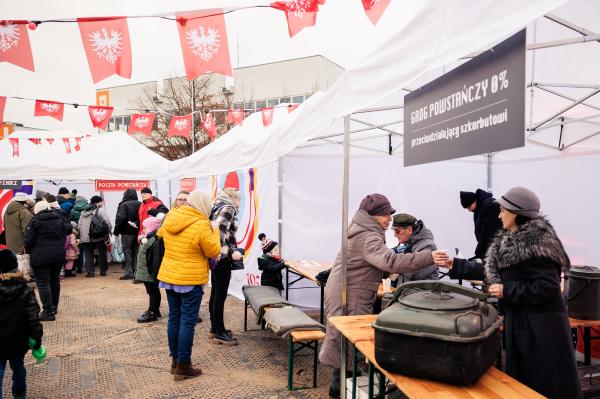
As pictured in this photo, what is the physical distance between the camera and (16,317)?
3.20 m

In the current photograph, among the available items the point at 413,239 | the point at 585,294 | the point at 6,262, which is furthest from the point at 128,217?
the point at 585,294

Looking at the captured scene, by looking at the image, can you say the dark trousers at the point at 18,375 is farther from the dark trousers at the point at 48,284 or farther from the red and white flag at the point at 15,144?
the red and white flag at the point at 15,144

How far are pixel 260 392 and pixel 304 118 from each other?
259cm

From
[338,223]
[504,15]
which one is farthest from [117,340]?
[504,15]

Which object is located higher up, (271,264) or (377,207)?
(377,207)

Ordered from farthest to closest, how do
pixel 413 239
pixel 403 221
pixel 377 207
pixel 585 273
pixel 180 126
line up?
pixel 180 126, pixel 413 239, pixel 403 221, pixel 585 273, pixel 377 207

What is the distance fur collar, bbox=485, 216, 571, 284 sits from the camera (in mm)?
2320

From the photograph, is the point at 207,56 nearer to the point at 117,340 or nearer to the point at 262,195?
the point at 262,195

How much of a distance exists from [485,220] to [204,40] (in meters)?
3.95

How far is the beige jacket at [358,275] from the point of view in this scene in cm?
309

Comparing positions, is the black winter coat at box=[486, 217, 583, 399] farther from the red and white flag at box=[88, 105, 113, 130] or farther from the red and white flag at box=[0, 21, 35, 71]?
the red and white flag at box=[88, 105, 113, 130]

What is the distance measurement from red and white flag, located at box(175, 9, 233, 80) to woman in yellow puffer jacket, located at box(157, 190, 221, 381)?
6.81ft

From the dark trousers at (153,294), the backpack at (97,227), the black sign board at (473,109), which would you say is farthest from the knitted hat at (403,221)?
the backpack at (97,227)

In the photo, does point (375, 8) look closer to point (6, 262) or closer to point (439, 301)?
point (439, 301)
